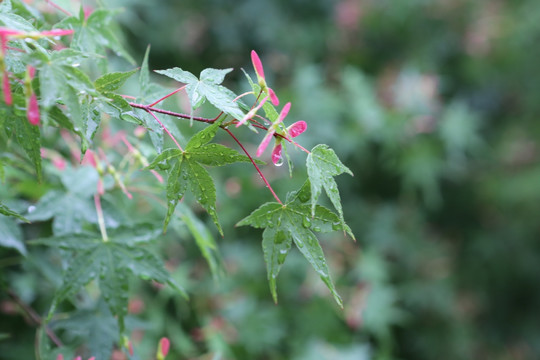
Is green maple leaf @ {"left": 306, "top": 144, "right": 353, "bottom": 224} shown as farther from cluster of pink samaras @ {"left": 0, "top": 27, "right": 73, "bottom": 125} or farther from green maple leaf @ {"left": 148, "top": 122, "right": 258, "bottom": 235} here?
cluster of pink samaras @ {"left": 0, "top": 27, "right": 73, "bottom": 125}

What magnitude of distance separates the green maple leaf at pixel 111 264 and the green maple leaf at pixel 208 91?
1.15 ft

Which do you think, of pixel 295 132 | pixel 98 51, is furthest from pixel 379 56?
pixel 295 132

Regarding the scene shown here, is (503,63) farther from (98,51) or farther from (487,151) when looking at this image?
(98,51)

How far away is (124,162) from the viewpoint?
43.7 inches

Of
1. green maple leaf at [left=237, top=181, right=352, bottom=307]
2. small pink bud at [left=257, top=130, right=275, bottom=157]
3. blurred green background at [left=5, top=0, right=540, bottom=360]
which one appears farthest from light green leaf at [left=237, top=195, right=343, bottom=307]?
blurred green background at [left=5, top=0, right=540, bottom=360]

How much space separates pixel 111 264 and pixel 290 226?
1.17 feet

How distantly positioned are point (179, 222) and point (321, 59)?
2.30 metres

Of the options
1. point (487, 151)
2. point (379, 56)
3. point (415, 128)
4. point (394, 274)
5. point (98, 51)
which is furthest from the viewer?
point (487, 151)

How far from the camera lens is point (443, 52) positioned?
3.25 m

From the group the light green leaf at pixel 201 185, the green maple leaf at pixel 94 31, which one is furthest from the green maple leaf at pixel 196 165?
the green maple leaf at pixel 94 31

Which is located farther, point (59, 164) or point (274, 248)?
point (59, 164)

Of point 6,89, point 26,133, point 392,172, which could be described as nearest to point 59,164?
point 26,133

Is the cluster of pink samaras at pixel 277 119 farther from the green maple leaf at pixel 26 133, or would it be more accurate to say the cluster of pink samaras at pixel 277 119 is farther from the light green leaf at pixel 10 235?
the light green leaf at pixel 10 235

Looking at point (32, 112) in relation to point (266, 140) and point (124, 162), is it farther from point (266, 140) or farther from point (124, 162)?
point (124, 162)
